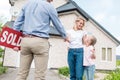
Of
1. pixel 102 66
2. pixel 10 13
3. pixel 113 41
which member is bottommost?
pixel 102 66

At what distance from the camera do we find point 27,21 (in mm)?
6617

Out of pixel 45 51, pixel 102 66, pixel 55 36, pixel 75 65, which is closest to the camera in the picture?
pixel 45 51

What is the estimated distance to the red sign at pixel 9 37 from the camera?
22.5ft

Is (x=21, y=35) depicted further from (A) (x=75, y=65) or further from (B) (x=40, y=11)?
(A) (x=75, y=65)

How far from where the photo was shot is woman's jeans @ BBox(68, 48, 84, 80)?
8.79 metres

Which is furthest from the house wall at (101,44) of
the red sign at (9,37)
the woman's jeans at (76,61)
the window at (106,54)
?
the red sign at (9,37)

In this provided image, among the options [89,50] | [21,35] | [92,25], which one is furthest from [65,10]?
[21,35]

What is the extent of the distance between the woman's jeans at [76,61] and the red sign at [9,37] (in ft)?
7.18

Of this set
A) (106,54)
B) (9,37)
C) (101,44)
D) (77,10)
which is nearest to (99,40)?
(101,44)

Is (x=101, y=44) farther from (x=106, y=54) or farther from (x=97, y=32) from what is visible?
(x=97, y=32)

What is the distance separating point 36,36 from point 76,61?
256cm

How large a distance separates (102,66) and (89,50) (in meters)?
24.8

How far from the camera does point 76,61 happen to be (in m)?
8.86

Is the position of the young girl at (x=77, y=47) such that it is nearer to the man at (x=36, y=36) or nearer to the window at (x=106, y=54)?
the man at (x=36, y=36)
